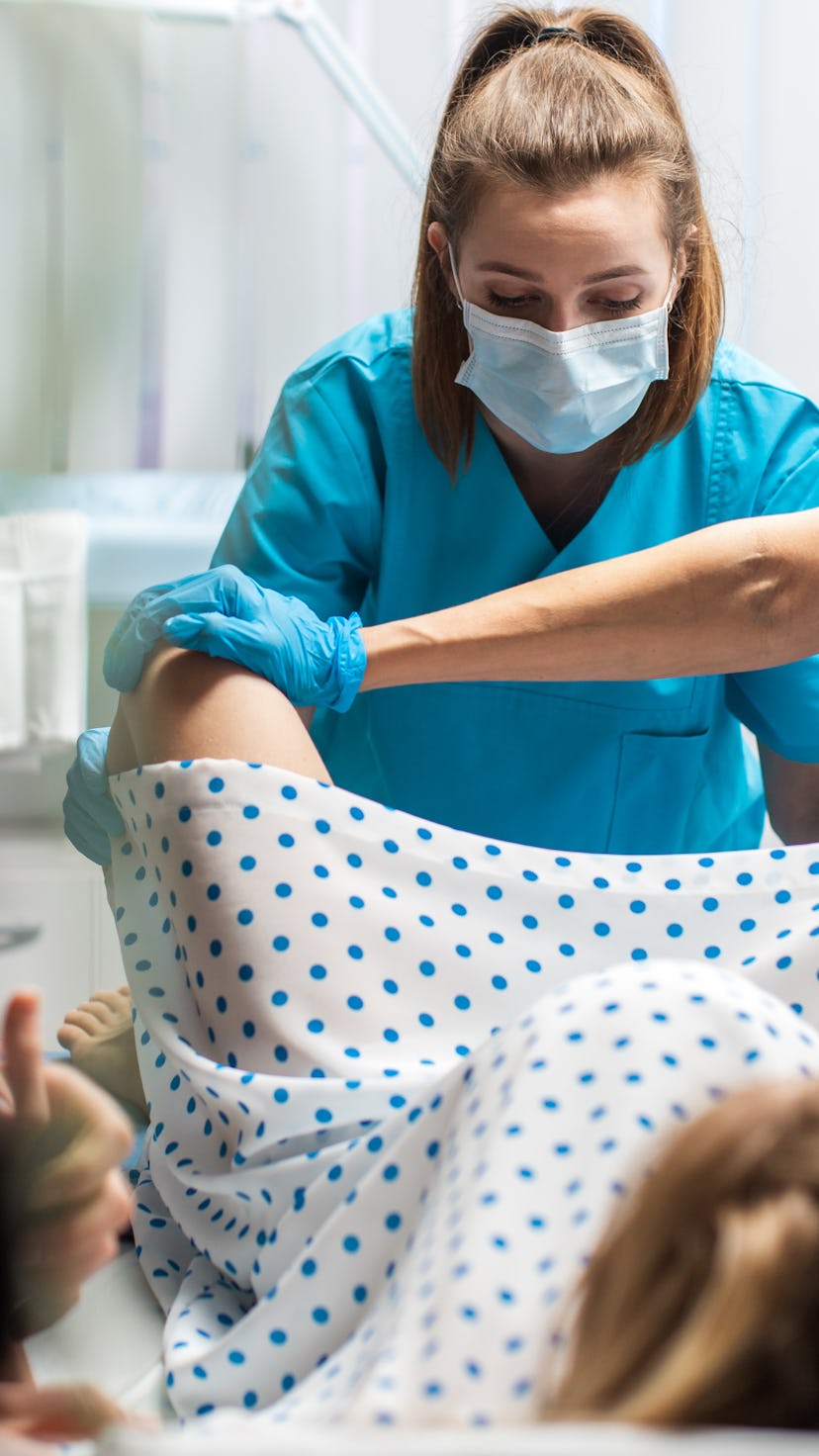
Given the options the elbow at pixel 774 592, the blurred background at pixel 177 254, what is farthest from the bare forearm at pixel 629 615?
the blurred background at pixel 177 254

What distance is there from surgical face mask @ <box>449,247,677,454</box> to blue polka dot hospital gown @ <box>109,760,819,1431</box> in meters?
0.40

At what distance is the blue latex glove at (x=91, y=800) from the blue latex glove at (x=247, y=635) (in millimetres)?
80

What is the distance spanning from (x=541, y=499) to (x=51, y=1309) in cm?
87

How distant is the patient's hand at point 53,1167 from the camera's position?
1.71 ft

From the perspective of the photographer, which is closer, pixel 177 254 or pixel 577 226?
pixel 177 254

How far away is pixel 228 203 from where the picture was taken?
102 cm

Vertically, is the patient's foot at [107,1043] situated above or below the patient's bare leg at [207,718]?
below

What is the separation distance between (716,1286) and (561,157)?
88 centimetres

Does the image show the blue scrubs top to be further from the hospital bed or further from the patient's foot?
the hospital bed

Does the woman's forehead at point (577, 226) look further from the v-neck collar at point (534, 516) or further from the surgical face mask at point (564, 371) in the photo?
the v-neck collar at point (534, 516)

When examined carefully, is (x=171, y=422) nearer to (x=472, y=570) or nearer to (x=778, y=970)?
(x=472, y=570)

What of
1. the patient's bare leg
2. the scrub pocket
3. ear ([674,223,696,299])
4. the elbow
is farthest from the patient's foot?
ear ([674,223,696,299])

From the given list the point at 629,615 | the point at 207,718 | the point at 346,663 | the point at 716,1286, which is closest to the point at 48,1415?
the point at 716,1286

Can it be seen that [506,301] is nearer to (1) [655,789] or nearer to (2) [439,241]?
(2) [439,241]
